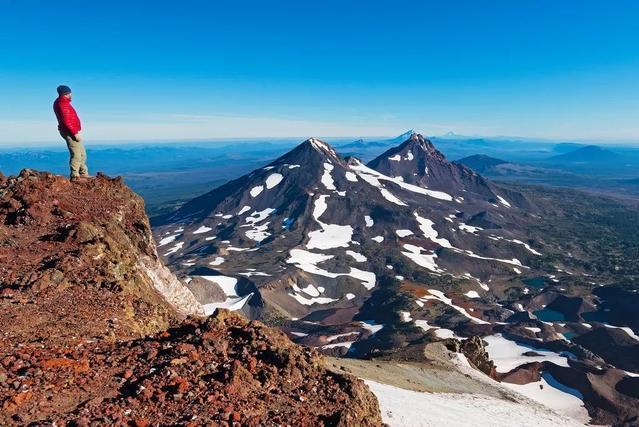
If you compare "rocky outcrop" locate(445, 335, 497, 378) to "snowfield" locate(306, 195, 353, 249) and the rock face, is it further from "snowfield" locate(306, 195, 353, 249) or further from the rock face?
"snowfield" locate(306, 195, 353, 249)

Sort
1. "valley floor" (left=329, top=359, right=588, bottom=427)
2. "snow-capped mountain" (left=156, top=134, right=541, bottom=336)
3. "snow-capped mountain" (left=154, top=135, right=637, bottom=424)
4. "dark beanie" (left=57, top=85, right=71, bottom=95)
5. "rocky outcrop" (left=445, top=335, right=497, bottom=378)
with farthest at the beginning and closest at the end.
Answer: "snow-capped mountain" (left=156, top=134, right=541, bottom=336)
"snow-capped mountain" (left=154, top=135, right=637, bottom=424)
"rocky outcrop" (left=445, top=335, right=497, bottom=378)
"valley floor" (left=329, top=359, right=588, bottom=427)
"dark beanie" (left=57, top=85, right=71, bottom=95)

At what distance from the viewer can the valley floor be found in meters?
24.0

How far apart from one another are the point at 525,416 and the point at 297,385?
75.5 ft

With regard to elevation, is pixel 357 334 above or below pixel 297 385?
below

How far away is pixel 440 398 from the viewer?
3042 centimetres

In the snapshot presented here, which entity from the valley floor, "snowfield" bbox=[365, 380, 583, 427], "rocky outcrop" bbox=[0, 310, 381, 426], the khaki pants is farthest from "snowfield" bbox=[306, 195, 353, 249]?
"rocky outcrop" bbox=[0, 310, 381, 426]

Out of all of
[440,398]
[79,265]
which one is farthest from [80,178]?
[440,398]

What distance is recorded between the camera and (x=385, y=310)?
11094 cm

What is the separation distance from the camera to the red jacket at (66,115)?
2244 cm

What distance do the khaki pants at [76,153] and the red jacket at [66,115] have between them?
18.1 inches

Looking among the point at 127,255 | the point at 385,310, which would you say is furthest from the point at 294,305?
the point at 127,255

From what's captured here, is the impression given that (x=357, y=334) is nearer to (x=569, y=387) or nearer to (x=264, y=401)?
(x=569, y=387)

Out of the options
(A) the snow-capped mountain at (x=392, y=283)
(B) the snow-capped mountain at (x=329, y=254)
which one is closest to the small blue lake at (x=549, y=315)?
(A) the snow-capped mountain at (x=392, y=283)

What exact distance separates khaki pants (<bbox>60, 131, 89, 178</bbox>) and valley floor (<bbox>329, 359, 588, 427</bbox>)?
17634 millimetres
